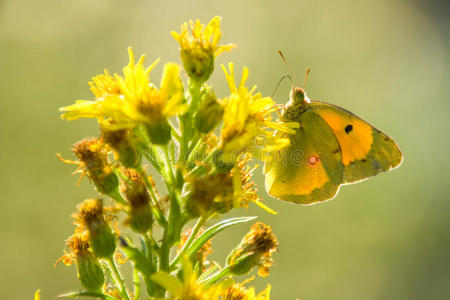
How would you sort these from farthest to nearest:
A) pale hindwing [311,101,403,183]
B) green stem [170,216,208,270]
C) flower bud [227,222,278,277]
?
pale hindwing [311,101,403,183] < flower bud [227,222,278,277] < green stem [170,216,208,270]

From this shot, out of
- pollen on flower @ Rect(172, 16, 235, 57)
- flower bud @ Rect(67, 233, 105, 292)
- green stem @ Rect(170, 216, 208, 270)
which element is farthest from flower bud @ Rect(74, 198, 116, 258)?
pollen on flower @ Rect(172, 16, 235, 57)

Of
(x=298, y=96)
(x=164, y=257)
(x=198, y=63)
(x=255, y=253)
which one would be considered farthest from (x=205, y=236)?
(x=298, y=96)

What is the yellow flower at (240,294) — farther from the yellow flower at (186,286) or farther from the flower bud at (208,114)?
the flower bud at (208,114)

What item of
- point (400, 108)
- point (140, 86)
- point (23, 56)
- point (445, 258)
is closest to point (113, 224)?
point (140, 86)

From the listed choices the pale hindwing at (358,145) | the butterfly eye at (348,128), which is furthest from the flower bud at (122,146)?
the butterfly eye at (348,128)

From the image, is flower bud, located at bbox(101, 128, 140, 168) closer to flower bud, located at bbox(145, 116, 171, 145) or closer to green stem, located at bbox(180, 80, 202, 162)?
flower bud, located at bbox(145, 116, 171, 145)

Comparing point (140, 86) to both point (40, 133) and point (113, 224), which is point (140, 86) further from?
point (40, 133)

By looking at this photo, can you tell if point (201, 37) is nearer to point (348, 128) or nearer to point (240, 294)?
point (240, 294)
